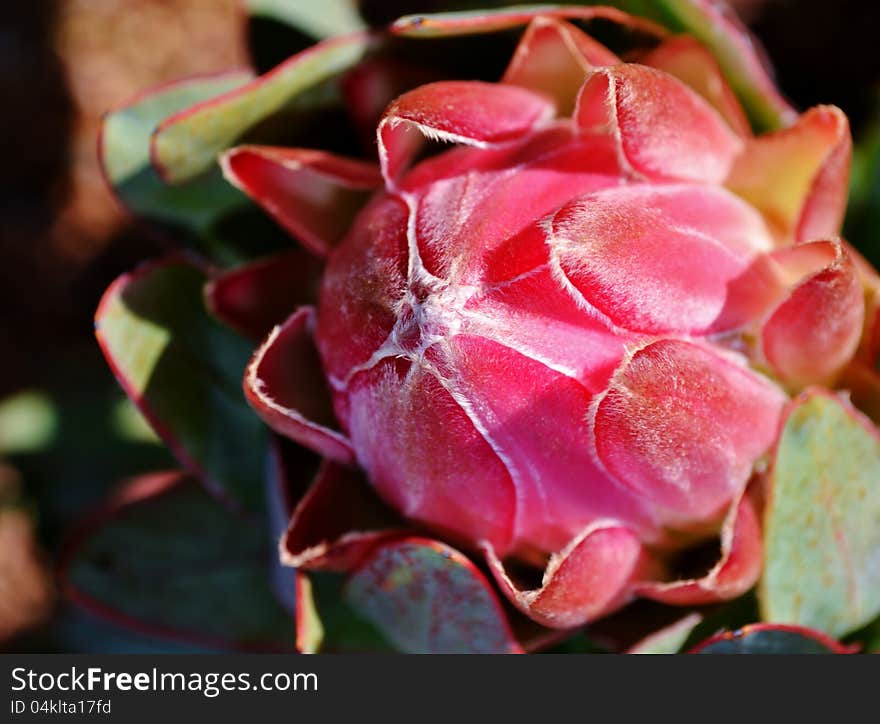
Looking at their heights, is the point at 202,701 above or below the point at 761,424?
below

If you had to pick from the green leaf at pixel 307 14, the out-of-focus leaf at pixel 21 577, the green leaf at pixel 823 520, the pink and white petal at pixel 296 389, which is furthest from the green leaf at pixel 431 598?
the out-of-focus leaf at pixel 21 577

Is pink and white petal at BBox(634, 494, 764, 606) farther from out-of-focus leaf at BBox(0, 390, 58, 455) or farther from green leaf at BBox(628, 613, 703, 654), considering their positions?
out-of-focus leaf at BBox(0, 390, 58, 455)

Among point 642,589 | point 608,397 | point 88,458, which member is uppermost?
point 608,397

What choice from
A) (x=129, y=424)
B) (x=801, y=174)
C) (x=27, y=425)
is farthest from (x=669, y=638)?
(x=27, y=425)

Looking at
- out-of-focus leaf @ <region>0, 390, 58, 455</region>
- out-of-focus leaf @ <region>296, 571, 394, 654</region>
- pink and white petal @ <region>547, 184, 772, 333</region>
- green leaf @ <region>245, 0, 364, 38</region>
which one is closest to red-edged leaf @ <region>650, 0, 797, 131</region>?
pink and white petal @ <region>547, 184, 772, 333</region>

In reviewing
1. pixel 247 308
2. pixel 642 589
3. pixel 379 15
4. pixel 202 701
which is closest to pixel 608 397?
pixel 642 589

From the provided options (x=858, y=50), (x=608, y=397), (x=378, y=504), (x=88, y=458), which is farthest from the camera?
(x=88, y=458)

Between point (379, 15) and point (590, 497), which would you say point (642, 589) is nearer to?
point (590, 497)
